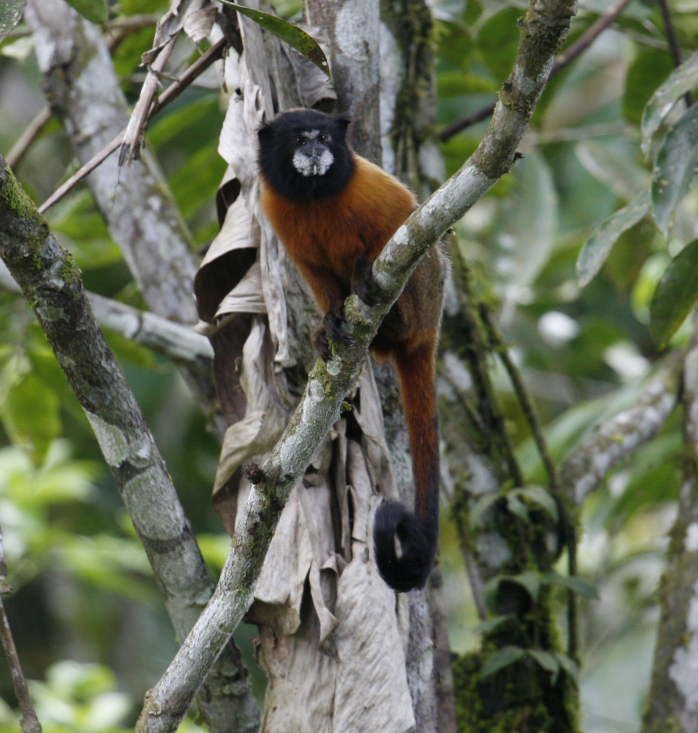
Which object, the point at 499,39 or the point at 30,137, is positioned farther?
the point at 499,39

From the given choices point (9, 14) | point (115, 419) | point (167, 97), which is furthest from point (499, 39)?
point (115, 419)

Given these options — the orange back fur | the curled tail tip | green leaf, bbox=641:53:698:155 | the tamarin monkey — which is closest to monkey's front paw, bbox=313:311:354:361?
the tamarin monkey

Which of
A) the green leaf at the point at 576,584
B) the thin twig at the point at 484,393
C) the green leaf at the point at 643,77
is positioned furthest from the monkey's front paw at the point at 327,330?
the green leaf at the point at 643,77

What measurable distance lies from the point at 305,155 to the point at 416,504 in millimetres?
1012

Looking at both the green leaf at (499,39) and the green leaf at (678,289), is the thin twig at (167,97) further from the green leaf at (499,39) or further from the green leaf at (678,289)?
the green leaf at (499,39)

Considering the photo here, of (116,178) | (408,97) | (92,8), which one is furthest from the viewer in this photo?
(116,178)

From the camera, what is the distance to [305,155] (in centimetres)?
297

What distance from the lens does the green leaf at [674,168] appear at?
279 centimetres

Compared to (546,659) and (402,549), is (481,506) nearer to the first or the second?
(546,659)

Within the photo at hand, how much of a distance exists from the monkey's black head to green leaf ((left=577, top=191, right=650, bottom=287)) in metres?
0.71

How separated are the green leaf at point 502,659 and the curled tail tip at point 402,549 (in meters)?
0.75

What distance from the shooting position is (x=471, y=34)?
4.46 m

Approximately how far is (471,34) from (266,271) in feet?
6.54

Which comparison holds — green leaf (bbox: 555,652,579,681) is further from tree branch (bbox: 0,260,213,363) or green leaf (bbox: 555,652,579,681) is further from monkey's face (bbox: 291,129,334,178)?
monkey's face (bbox: 291,129,334,178)
